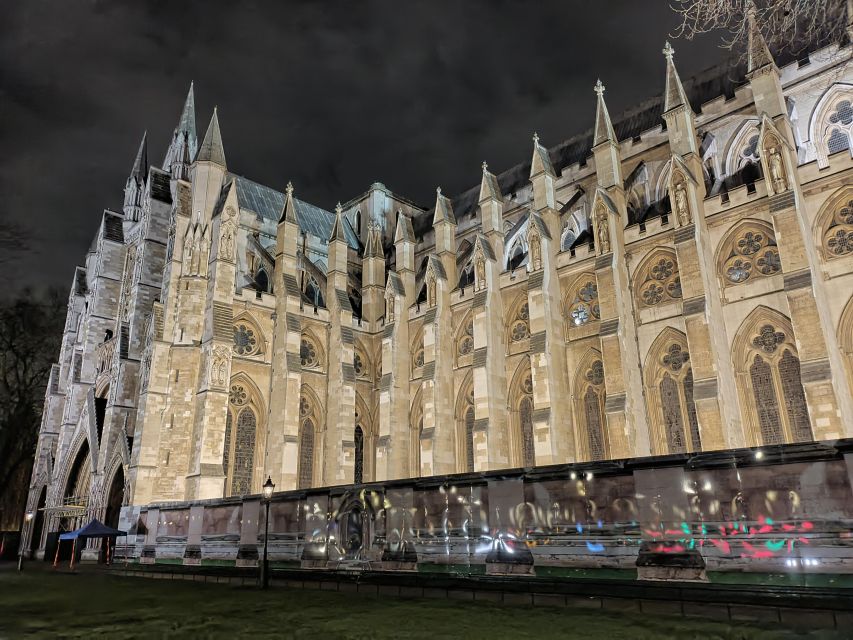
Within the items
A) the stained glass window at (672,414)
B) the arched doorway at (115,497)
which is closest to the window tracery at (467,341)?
the stained glass window at (672,414)

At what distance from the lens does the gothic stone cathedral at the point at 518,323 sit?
18297 mm

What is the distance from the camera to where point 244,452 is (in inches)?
989

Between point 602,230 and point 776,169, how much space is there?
19.0 ft

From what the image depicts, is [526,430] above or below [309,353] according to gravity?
below

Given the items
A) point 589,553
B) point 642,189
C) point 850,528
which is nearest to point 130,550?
point 589,553

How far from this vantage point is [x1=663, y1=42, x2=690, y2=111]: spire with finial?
22.1m

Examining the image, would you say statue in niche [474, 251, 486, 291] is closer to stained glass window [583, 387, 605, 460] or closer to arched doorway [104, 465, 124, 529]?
stained glass window [583, 387, 605, 460]

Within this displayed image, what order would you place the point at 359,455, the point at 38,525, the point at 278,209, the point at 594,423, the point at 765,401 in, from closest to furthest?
1. the point at 765,401
2. the point at 594,423
3. the point at 359,455
4. the point at 38,525
5. the point at 278,209

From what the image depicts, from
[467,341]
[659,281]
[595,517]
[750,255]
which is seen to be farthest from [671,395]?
[595,517]

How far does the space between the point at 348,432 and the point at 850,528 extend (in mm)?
21691

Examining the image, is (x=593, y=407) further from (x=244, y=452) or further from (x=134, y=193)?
(x=134, y=193)

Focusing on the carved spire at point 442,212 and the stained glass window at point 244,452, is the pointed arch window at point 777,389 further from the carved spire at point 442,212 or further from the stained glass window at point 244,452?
the stained glass window at point 244,452

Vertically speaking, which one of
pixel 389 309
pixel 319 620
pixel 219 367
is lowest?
pixel 319 620

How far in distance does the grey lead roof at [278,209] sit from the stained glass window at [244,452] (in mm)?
12869
